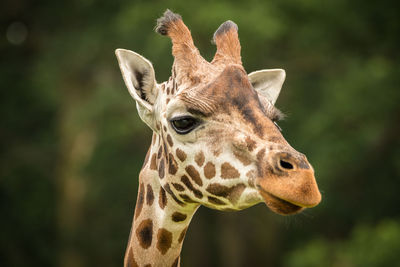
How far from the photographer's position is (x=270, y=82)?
15.1 feet

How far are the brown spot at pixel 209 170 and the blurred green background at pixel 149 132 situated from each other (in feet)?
28.6

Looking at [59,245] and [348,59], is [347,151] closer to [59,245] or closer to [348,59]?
[348,59]

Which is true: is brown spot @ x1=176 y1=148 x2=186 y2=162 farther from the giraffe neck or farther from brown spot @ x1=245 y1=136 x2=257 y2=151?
brown spot @ x1=245 y1=136 x2=257 y2=151

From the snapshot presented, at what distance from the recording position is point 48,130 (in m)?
20.5

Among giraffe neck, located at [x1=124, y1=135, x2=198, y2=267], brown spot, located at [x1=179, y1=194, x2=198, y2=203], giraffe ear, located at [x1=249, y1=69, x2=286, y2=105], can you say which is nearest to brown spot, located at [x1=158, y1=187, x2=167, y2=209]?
giraffe neck, located at [x1=124, y1=135, x2=198, y2=267]

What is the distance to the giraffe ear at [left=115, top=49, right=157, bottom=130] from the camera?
3.96 m

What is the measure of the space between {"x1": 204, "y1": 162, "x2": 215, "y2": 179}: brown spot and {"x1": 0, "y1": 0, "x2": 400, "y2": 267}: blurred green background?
28.6 feet

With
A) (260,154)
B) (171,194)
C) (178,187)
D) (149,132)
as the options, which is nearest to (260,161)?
(260,154)

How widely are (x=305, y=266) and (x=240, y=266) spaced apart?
17.7 feet

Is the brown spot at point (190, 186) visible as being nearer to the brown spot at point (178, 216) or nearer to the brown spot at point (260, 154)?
the brown spot at point (178, 216)

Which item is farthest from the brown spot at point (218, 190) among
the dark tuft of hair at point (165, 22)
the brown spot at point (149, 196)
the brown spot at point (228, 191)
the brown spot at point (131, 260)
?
the dark tuft of hair at point (165, 22)

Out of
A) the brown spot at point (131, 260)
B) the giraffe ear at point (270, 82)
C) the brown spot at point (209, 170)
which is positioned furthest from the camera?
the giraffe ear at point (270, 82)

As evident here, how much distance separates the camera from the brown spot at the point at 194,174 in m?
3.50

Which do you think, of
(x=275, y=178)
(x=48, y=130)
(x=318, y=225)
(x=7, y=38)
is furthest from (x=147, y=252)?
(x=48, y=130)
